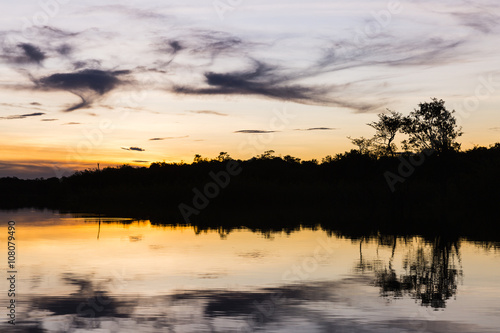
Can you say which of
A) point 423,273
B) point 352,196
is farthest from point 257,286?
point 352,196

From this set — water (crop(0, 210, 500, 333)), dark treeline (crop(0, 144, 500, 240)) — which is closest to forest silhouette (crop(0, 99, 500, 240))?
dark treeline (crop(0, 144, 500, 240))

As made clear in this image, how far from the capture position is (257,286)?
1634 cm

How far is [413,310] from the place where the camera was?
43.8 feet

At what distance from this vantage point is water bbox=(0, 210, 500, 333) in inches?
478

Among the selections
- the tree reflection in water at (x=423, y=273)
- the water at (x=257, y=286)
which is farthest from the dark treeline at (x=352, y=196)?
the tree reflection in water at (x=423, y=273)

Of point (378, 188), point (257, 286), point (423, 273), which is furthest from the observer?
point (378, 188)

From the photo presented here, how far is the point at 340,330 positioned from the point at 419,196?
196ft

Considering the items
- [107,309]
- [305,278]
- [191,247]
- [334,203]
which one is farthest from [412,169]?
[107,309]

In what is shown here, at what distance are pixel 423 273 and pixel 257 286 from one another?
5.40 m

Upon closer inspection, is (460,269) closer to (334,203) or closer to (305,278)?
(305,278)

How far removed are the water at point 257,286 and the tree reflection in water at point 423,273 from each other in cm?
3

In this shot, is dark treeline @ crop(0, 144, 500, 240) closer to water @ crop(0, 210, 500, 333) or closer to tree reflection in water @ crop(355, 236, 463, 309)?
water @ crop(0, 210, 500, 333)

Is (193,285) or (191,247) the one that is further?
(191,247)

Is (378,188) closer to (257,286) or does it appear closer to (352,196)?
(352,196)
